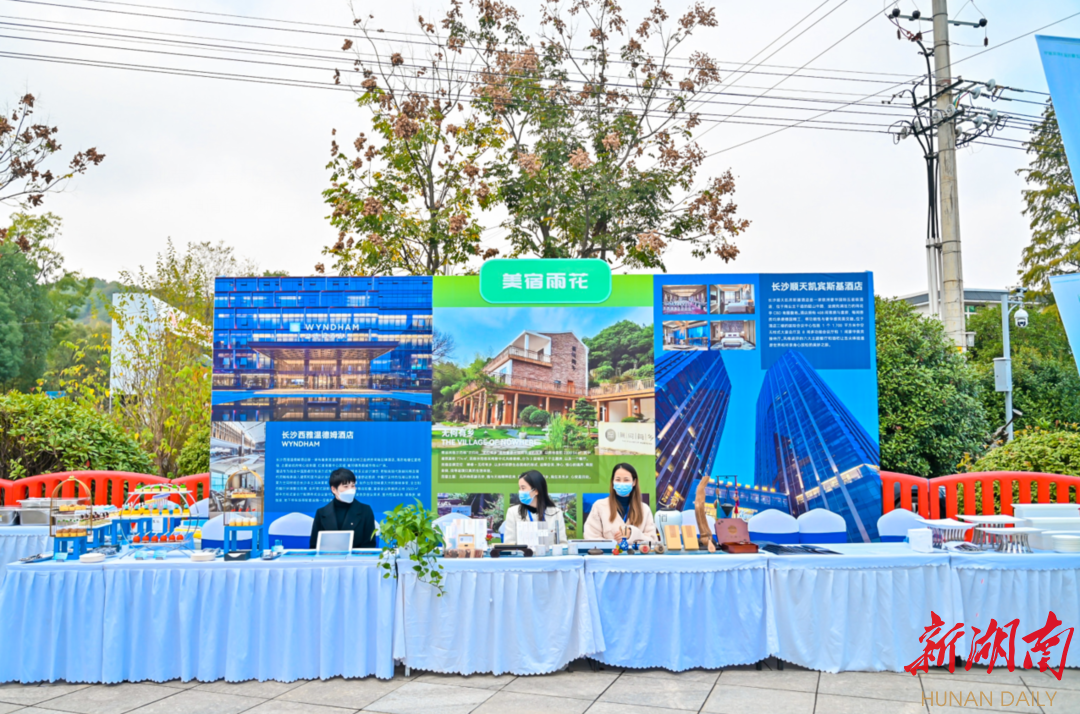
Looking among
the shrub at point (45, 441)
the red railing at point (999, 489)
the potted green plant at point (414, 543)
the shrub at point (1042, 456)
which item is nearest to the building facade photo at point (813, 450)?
the red railing at point (999, 489)

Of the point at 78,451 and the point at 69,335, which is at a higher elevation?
the point at 69,335

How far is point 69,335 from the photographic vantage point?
31.2 m

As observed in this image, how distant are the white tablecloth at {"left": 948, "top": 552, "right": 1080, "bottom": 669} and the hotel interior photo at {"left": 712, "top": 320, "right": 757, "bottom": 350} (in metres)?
2.46

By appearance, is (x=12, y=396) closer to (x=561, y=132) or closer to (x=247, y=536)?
(x=247, y=536)

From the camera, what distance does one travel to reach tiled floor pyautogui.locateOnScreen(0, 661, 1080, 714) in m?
3.88

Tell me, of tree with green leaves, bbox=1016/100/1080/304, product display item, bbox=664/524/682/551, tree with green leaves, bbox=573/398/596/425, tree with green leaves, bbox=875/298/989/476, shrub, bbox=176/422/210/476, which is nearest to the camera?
product display item, bbox=664/524/682/551

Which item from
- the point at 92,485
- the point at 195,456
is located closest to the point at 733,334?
the point at 92,485

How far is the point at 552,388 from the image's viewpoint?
650cm

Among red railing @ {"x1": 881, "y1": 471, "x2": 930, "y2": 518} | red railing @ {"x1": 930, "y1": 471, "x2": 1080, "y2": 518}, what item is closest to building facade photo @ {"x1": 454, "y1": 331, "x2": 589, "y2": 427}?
red railing @ {"x1": 881, "y1": 471, "x2": 930, "y2": 518}

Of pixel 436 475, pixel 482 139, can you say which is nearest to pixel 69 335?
pixel 482 139

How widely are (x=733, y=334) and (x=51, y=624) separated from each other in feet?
16.7

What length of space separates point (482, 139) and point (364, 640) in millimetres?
8425

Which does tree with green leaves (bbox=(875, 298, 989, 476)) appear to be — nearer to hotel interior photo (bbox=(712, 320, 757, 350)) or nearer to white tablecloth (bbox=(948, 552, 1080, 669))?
hotel interior photo (bbox=(712, 320, 757, 350))

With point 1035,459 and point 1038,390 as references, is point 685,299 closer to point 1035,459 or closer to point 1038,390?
point 1035,459
